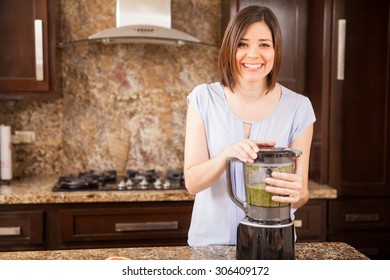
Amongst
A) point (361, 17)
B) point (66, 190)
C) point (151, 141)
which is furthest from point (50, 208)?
point (361, 17)

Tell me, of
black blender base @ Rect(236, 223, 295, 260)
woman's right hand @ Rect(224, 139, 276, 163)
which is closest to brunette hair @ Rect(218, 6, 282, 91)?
woman's right hand @ Rect(224, 139, 276, 163)

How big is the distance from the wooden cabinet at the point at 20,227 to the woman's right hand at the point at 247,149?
104 cm

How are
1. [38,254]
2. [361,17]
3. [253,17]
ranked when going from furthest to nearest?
[361,17]
[38,254]
[253,17]

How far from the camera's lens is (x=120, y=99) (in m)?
1.93

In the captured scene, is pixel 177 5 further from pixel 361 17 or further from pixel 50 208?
pixel 50 208

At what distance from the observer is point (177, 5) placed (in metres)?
1.90

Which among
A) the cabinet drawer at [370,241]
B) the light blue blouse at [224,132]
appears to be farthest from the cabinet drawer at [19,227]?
the cabinet drawer at [370,241]

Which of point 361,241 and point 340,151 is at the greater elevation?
point 340,151

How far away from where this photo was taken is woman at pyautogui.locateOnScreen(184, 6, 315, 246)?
0.77 metres

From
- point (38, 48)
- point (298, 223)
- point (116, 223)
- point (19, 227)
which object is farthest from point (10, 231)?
point (298, 223)

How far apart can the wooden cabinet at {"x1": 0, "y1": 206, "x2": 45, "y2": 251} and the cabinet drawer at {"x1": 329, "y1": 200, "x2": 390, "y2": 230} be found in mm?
1026

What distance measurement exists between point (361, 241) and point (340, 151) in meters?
0.34

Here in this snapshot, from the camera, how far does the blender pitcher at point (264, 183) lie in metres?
0.68

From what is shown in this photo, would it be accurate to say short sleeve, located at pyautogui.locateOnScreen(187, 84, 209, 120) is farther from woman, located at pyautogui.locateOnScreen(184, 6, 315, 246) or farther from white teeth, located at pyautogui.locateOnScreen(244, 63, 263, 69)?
white teeth, located at pyautogui.locateOnScreen(244, 63, 263, 69)
